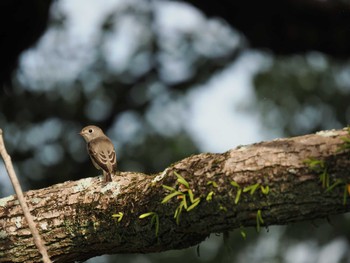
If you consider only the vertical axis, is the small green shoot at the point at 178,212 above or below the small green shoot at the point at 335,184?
above

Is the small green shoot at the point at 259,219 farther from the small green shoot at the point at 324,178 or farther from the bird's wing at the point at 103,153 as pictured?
the bird's wing at the point at 103,153

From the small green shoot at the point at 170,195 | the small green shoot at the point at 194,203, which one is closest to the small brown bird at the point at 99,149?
the small green shoot at the point at 170,195

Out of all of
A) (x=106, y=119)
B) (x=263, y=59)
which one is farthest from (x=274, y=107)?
(x=106, y=119)

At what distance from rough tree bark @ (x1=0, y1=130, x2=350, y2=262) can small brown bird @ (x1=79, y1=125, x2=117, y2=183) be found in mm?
1129

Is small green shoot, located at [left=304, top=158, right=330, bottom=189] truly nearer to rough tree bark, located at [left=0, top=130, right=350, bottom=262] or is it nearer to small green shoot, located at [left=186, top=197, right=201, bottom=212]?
rough tree bark, located at [left=0, top=130, right=350, bottom=262]

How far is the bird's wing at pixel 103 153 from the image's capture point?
5.34 meters

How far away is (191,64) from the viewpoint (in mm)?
6996

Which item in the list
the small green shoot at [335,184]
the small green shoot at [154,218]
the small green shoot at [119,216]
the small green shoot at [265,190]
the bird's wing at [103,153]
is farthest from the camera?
the bird's wing at [103,153]

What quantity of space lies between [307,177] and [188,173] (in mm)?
562

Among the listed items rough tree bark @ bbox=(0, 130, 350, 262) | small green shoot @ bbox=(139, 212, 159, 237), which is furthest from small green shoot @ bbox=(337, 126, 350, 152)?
small green shoot @ bbox=(139, 212, 159, 237)

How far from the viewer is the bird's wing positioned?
5.34 metres

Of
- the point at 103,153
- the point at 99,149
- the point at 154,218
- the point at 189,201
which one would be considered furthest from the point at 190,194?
the point at 99,149

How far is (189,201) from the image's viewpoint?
3.33 m

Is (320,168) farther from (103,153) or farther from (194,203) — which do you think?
(103,153)
